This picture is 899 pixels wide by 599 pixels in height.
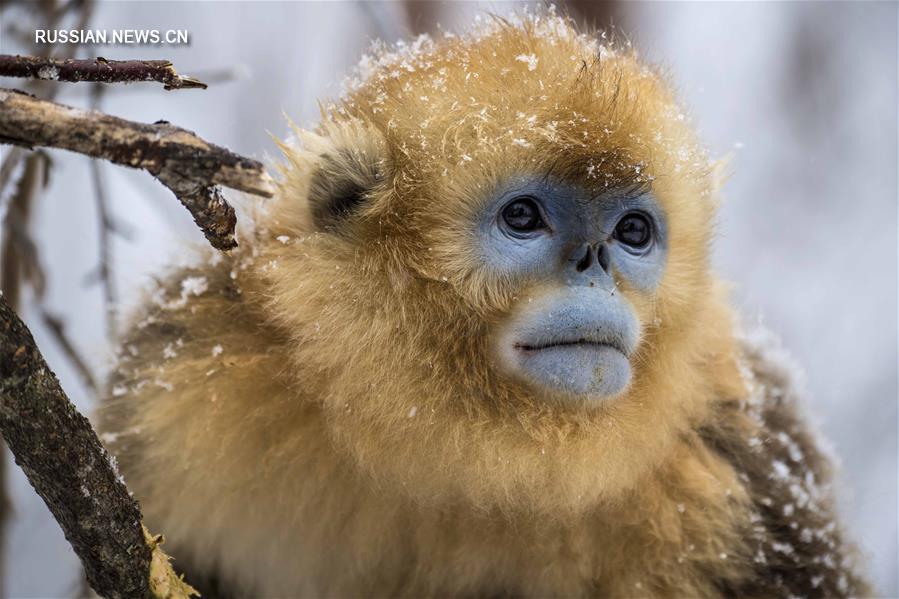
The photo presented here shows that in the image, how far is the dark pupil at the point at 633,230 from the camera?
9.21 feet

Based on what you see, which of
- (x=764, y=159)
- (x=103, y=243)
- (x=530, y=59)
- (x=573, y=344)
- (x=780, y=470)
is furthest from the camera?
(x=764, y=159)

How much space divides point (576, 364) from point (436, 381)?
0.41 meters

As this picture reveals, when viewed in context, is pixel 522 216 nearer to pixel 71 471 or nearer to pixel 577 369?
pixel 577 369

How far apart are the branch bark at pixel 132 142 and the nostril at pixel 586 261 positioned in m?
1.18

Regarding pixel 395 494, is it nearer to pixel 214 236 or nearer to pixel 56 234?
pixel 214 236

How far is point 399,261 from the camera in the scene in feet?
9.08

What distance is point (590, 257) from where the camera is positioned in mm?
2592

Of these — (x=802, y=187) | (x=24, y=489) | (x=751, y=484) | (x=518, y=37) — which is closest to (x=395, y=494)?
(x=751, y=484)

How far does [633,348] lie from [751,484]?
96 centimetres

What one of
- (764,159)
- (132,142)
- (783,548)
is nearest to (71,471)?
(132,142)

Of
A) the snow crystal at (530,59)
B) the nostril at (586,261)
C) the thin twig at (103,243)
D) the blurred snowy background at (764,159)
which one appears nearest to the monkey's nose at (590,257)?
the nostril at (586,261)

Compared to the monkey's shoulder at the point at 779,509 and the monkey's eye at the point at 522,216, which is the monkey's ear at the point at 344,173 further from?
the monkey's shoulder at the point at 779,509

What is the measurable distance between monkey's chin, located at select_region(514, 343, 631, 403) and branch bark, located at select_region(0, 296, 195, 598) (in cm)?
102

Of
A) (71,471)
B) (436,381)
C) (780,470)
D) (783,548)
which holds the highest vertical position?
(780,470)
